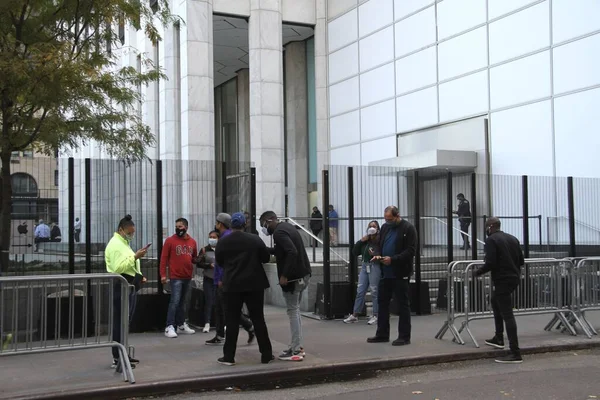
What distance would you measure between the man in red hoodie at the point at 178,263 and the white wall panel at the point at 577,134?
12191 mm

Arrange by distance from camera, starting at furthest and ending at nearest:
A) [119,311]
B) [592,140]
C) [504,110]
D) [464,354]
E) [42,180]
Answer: [504,110] < [592,140] < [42,180] < [464,354] < [119,311]

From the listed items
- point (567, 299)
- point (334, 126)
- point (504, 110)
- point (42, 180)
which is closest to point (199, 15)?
point (334, 126)

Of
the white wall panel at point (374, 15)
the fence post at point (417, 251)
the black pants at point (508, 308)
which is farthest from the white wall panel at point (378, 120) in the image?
the black pants at point (508, 308)

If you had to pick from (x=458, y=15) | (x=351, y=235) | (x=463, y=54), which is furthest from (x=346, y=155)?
(x=351, y=235)

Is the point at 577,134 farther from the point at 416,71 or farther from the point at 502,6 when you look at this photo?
the point at 416,71

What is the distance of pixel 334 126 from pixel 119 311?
20941mm

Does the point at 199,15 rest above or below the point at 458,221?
above

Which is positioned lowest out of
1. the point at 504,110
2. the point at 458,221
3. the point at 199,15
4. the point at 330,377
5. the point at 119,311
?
the point at 330,377

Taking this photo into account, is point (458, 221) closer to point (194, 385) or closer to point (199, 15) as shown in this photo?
point (194, 385)

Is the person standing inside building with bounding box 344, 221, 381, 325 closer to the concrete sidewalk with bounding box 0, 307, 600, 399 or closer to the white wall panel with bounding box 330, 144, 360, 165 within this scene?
the concrete sidewalk with bounding box 0, 307, 600, 399

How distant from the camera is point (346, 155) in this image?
2705 cm

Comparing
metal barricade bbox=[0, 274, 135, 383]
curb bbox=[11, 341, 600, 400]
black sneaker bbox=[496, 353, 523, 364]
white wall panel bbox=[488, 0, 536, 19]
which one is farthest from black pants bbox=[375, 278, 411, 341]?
white wall panel bbox=[488, 0, 536, 19]

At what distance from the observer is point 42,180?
10.2 metres

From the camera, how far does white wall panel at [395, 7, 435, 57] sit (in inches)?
898
